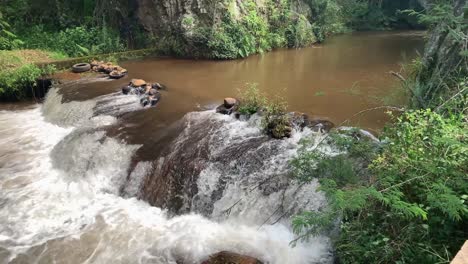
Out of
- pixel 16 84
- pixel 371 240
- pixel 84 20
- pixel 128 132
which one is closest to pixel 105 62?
pixel 16 84

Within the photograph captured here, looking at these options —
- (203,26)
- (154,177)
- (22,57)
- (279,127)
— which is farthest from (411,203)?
(22,57)

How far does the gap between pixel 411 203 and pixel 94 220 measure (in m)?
4.73

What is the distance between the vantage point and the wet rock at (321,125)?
21.8ft

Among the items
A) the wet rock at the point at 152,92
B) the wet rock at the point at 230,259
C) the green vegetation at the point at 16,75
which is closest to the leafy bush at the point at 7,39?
the green vegetation at the point at 16,75

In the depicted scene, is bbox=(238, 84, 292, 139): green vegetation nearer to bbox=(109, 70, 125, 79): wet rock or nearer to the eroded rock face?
the eroded rock face

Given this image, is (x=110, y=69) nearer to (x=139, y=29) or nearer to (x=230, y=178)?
(x=139, y=29)

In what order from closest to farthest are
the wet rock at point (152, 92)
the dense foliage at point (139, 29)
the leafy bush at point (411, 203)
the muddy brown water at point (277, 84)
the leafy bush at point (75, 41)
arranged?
the leafy bush at point (411, 203) → the muddy brown water at point (277, 84) → the wet rock at point (152, 92) → the leafy bush at point (75, 41) → the dense foliage at point (139, 29)

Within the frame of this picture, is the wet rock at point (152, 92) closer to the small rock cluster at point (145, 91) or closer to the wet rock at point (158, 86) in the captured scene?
the small rock cluster at point (145, 91)

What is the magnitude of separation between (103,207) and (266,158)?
9.45 feet

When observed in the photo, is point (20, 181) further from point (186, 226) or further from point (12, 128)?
point (186, 226)

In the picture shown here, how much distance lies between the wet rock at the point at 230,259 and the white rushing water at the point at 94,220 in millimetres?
271

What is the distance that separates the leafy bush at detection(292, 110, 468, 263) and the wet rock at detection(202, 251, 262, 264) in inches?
49.3

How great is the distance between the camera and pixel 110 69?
39.1ft

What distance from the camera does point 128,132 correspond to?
7.69 metres
